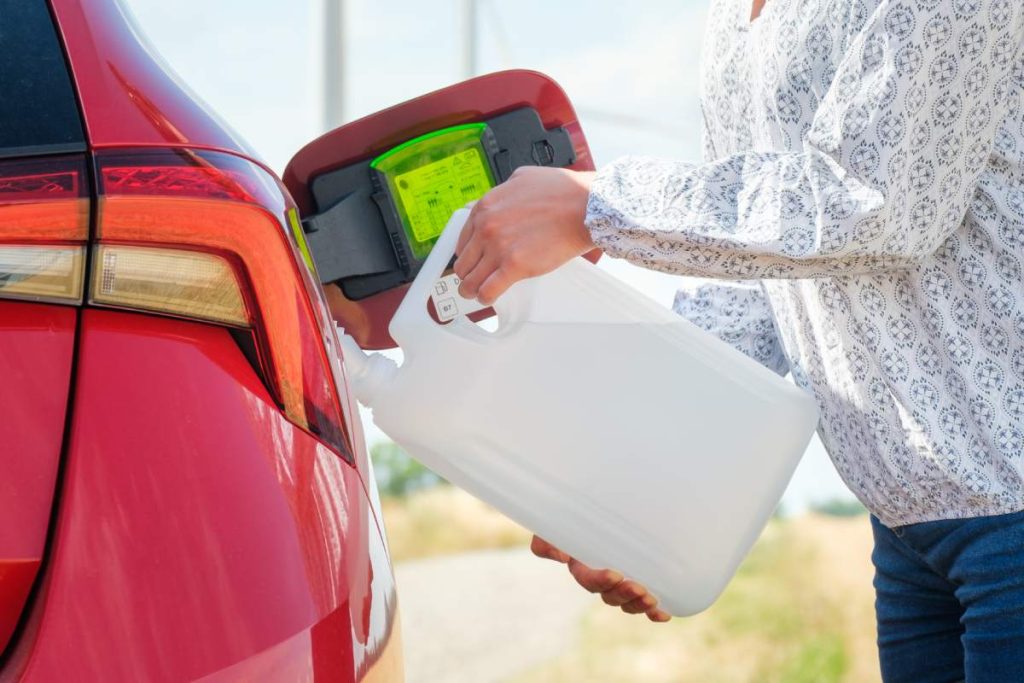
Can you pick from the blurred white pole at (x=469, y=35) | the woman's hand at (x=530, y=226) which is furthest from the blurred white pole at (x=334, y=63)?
the woman's hand at (x=530, y=226)

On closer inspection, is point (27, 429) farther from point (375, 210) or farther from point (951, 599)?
point (951, 599)

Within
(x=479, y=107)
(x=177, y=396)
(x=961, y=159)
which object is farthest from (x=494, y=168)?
(x=177, y=396)

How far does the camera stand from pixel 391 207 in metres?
1.53

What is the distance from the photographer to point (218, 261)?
97 centimetres

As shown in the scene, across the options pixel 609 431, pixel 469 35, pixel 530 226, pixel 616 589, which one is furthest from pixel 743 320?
pixel 469 35

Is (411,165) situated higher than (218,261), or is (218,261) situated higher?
(218,261)

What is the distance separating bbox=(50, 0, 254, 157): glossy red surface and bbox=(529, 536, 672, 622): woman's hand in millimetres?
755

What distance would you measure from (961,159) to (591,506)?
2.13 feet

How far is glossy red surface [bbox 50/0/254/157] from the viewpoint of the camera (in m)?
0.95

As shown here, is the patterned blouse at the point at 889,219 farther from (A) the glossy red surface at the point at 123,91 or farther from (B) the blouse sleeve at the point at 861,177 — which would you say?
(A) the glossy red surface at the point at 123,91

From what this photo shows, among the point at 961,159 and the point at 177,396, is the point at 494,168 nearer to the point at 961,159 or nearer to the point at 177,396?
the point at 961,159

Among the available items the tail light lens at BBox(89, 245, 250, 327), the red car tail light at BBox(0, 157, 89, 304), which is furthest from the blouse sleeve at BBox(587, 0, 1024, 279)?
the red car tail light at BBox(0, 157, 89, 304)

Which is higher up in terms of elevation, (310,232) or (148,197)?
(148,197)

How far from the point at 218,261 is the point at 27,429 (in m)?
0.19
